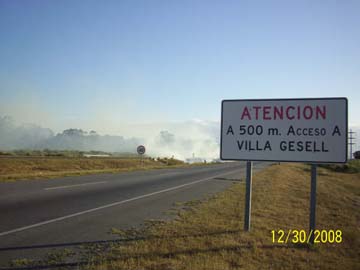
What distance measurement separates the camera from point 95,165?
3762 centimetres

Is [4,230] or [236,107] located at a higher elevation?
[236,107]

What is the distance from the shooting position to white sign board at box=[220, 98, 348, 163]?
6.44m

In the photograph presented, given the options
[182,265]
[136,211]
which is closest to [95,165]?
[136,211]

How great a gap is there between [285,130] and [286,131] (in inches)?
1.1

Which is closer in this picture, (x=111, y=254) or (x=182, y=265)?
(x=182, y=265)

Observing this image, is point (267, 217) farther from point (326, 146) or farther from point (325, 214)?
point (326, 146)

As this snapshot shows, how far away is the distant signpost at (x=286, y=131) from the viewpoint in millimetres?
6438

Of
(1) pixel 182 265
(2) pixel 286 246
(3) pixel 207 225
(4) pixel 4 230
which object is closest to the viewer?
(1) pixel 182 265

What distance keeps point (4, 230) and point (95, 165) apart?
31382 mm
